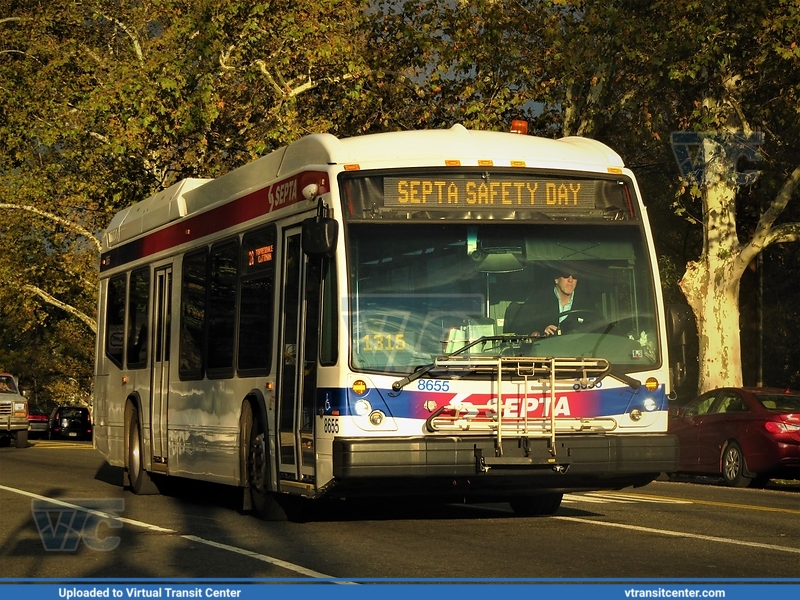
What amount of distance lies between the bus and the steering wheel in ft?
0.06

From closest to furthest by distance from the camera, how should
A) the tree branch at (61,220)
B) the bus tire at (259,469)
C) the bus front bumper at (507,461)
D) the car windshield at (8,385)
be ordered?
the bus front bumper at (507,461)
the bus tire at (259,469)
the car windshield at (8,385)
the tree branch at (61,220)

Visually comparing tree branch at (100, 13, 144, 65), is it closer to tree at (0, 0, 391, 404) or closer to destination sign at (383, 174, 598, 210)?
tree at (0, 0, 391, 404)

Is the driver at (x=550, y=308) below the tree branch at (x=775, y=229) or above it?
below

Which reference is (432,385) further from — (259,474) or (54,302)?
(54,302)

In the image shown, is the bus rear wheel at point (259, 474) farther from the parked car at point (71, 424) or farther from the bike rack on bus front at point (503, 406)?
the parked car at point (71, 424)

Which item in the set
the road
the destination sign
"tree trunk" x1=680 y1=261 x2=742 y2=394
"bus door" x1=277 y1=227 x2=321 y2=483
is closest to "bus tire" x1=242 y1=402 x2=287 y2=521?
the road

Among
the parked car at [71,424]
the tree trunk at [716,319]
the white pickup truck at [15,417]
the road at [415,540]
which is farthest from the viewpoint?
the parked car at [71,424]

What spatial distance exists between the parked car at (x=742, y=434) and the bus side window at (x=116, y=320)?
8.21m

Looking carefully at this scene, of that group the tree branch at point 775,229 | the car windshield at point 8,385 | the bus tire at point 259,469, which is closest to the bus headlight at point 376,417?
Answer: the bus tire at point 259,469

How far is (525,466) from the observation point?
12219mm

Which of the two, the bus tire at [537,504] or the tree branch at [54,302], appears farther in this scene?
the tree branch at [54,302]

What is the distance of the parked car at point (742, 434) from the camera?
20906mm

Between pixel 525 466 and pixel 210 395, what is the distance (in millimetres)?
3931

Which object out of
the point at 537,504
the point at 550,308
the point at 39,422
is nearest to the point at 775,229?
the point at 537,504
